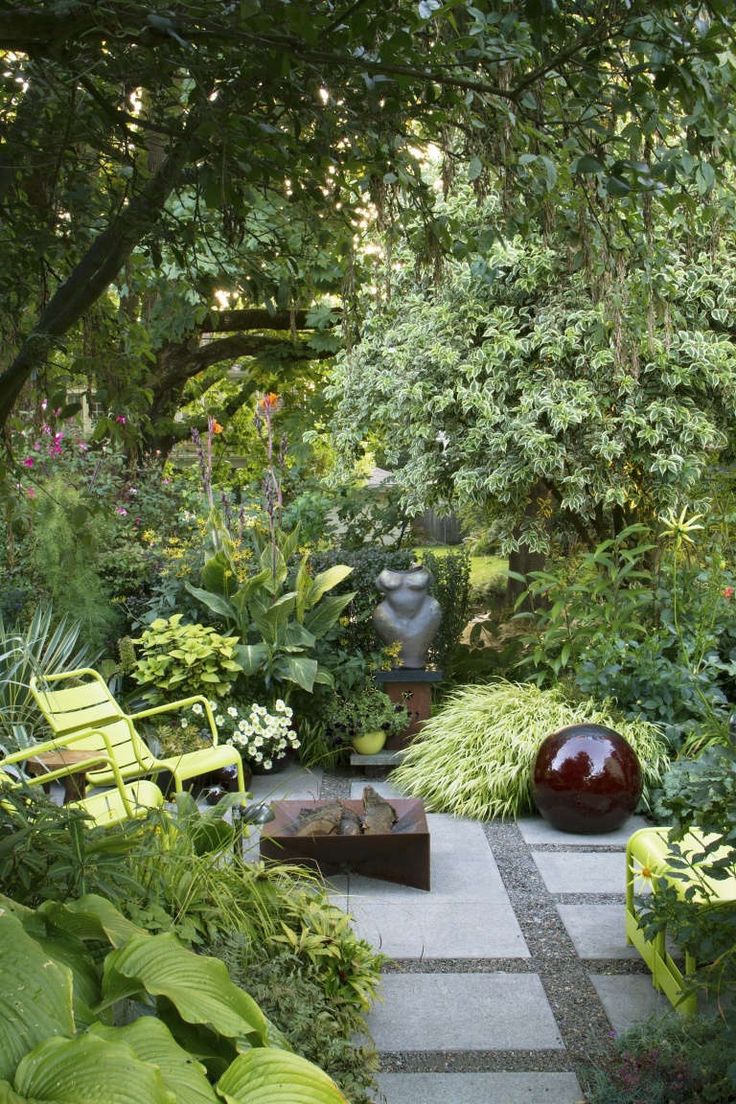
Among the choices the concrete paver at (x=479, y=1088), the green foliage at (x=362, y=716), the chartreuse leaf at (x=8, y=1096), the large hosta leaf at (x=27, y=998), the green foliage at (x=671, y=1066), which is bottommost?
the concrete paver at (x=479, y=1088)

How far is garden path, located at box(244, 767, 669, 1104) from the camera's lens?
317cm

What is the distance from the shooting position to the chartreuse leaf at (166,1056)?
6.31 feet

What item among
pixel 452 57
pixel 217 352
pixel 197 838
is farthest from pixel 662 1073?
pixel 217 352

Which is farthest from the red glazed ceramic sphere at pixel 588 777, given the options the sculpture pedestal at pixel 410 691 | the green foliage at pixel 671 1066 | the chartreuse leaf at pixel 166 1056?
the chartreuse leaf at pixel 166 1056

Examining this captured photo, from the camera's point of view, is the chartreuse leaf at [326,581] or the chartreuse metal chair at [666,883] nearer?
the chartreuse metal chair at [666,883]

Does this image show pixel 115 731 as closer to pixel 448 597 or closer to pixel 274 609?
pixel 274 609

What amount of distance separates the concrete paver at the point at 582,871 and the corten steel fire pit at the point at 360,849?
595 mm

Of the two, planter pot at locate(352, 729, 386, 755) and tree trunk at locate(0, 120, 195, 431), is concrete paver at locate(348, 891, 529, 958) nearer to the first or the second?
planter pot at locate(352, 729, 386, 755)

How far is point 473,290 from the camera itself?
22.9 feet

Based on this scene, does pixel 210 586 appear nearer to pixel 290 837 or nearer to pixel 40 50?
pixel 290 837

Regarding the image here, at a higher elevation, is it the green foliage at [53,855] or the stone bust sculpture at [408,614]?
the stone bust sculpture at [408,614]

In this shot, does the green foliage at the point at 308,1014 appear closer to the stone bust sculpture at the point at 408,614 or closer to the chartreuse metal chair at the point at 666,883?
the chartreuse metal chair at the point at 666,883

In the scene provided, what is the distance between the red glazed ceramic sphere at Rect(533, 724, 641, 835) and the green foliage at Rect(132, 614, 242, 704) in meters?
1.89

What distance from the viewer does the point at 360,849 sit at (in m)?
4.43
